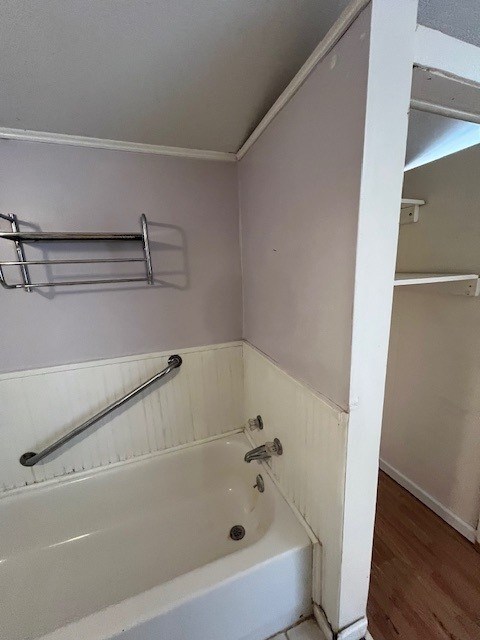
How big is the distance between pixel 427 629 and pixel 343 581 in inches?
21.0

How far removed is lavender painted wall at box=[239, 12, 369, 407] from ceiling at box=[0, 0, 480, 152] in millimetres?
124

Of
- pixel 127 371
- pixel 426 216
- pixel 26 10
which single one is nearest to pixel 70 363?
pixel 127 371

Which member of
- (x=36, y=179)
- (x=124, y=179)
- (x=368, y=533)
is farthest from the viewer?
(x=124, y=179)

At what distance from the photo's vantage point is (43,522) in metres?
1.33

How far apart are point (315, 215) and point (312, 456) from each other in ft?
2.88

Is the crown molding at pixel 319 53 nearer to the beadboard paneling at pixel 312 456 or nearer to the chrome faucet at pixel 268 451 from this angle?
the beadboard paneling at pixel 312 456

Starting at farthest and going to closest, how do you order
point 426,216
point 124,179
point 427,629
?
point 426,216
point 124,179
point 427,629

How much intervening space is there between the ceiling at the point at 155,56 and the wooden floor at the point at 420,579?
2110 mm

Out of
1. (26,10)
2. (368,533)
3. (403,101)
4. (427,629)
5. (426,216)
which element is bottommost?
(427,629)

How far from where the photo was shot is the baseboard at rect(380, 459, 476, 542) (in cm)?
138

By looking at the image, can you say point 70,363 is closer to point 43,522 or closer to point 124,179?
point 43,522

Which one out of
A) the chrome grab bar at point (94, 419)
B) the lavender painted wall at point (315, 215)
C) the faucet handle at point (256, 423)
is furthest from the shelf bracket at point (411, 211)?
the chrome grab bar at point (94, 419)

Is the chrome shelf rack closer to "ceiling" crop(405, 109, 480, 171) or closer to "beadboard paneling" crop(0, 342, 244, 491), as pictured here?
"beadboard paneling" crop(0, 342, 244, 491)

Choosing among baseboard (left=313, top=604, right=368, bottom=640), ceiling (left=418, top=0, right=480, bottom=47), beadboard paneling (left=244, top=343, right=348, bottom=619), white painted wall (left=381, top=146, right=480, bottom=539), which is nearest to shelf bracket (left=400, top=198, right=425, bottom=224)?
white painted wall (left=381, top=146, right=480, bottom=539)
